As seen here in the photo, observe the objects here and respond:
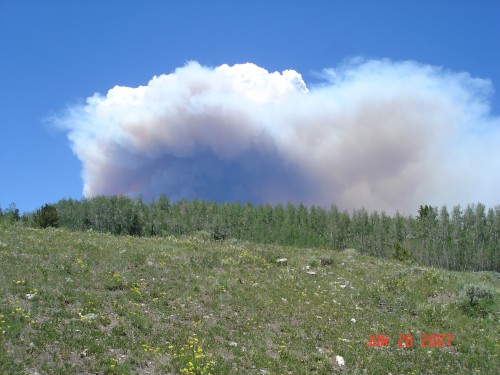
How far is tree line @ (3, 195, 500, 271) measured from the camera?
12412cm

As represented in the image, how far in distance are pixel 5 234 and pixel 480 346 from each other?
26.8m

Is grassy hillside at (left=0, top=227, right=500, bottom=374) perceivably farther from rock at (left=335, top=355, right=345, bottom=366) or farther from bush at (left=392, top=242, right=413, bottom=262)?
bush at (left=392, top=242, right=413, bottom=262)

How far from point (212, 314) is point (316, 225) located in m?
132

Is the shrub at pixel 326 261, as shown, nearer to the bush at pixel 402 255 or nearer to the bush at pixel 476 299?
the bush at pixel 476 299

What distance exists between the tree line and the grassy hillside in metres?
84.4

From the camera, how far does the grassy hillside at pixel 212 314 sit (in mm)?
14516

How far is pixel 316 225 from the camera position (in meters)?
148

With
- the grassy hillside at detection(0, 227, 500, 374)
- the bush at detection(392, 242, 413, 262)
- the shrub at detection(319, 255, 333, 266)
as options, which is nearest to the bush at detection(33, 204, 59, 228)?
the grassy hillside at detection(0, 227, 500, 374)

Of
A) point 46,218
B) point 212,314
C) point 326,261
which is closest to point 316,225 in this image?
point 46,218

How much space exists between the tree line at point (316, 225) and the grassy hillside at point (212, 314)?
84415mm

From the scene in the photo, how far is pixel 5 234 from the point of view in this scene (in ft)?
88.6

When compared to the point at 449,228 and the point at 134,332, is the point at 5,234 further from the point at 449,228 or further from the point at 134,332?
the point at 449,228

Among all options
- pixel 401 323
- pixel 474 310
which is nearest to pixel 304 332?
pixel 401 323

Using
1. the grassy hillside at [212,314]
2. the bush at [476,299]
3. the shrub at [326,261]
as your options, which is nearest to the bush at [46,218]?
the grassy hillside at [212,314]
